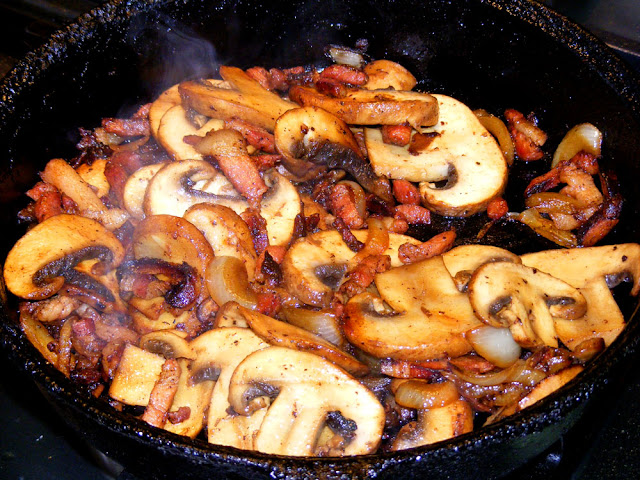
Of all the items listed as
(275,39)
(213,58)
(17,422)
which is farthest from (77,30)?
(17,422)

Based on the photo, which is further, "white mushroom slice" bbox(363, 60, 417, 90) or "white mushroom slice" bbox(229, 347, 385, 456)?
"white mushroom slice" bbox(363, 60, 417, 90)

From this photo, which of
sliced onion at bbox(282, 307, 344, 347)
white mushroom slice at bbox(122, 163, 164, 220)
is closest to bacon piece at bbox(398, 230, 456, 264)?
sliced onion at bbox(282, 307, 344, 347)

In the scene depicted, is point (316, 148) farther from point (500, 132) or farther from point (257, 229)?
point (500, 132)

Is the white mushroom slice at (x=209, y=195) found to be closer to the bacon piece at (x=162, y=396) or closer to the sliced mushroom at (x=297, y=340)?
the sliced mushroom at (x=297, y=340)

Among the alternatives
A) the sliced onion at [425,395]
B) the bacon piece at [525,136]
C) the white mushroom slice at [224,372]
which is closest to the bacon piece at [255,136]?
the white mushroom slice at [224,372]

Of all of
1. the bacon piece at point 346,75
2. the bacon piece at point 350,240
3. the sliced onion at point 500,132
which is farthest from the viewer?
the bacon piece at point 346,75

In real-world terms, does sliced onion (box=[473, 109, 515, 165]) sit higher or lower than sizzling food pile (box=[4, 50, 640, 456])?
higher

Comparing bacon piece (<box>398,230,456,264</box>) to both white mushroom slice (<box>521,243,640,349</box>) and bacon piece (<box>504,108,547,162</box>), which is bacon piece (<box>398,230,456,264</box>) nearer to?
white mushroom slice (<box>521,243,640,349</box>)
